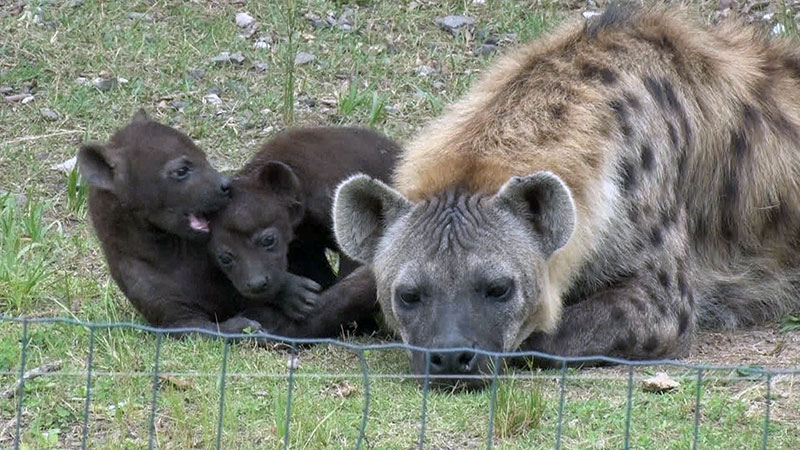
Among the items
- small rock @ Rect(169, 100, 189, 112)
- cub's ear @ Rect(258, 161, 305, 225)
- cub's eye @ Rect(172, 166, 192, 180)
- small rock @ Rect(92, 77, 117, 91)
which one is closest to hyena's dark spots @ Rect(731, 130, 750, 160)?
cub's ear @ Rect(258, 161, 305, 225)

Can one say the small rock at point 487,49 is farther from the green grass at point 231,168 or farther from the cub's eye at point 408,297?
the cub's eye at point 408,297

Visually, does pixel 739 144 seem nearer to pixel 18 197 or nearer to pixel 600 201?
pixel 600 201

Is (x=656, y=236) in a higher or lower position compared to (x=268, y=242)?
higher

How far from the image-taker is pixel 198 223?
559 centimetres

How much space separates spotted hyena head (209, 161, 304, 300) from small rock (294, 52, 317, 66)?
3.01 meters

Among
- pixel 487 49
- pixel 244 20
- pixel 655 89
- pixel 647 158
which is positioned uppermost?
pixel 655 89

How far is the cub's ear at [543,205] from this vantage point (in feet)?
16.2

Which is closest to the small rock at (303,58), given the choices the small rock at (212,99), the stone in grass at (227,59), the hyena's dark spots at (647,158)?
the stone in grass at (227,59)

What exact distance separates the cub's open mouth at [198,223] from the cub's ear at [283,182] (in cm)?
26

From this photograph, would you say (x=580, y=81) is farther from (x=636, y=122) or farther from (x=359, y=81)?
(x=359, y=81)

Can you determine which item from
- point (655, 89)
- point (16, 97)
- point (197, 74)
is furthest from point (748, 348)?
point (16, 97)

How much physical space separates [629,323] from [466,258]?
2.58 ft

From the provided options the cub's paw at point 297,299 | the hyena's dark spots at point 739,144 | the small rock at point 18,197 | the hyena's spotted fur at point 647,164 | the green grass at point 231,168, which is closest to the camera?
the green grass at point 231,168

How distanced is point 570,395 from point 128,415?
4.59 feet
